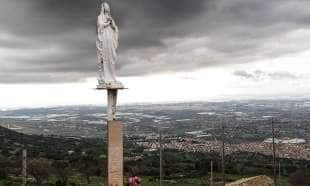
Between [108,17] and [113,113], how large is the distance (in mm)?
2590

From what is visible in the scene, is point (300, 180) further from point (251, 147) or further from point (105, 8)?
point (251, 147)

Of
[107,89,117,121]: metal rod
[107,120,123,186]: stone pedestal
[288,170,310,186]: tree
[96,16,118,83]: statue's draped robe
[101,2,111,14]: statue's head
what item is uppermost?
[101,2,111,14]: statue's head

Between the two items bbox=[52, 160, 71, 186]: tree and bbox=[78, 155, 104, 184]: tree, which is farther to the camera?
bbox=[78, 155, 104, 184]: tree

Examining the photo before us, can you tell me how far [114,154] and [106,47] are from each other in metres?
2.85

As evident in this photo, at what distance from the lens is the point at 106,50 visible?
1363 centimetres

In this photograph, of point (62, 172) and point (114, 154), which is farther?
point (62, 172)

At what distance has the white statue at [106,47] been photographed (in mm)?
→ 13539

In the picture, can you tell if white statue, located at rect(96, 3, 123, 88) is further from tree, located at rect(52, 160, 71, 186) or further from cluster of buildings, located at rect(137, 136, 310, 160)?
cluster of buildings, located at rect(137, 136, 310, 160)

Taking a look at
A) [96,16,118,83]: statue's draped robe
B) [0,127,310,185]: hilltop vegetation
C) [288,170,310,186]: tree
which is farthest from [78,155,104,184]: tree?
[96,16,118,83]: statue's draped robe

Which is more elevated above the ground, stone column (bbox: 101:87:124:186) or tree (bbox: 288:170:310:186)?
stone column (bbox: 101:87:124:186)

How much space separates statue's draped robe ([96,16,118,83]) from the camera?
44.5ft

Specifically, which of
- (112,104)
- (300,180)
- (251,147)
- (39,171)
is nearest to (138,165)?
(39,171)

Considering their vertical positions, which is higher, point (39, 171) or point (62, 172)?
point (39, 171)

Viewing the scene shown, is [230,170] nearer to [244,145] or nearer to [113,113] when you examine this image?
[244,145]
